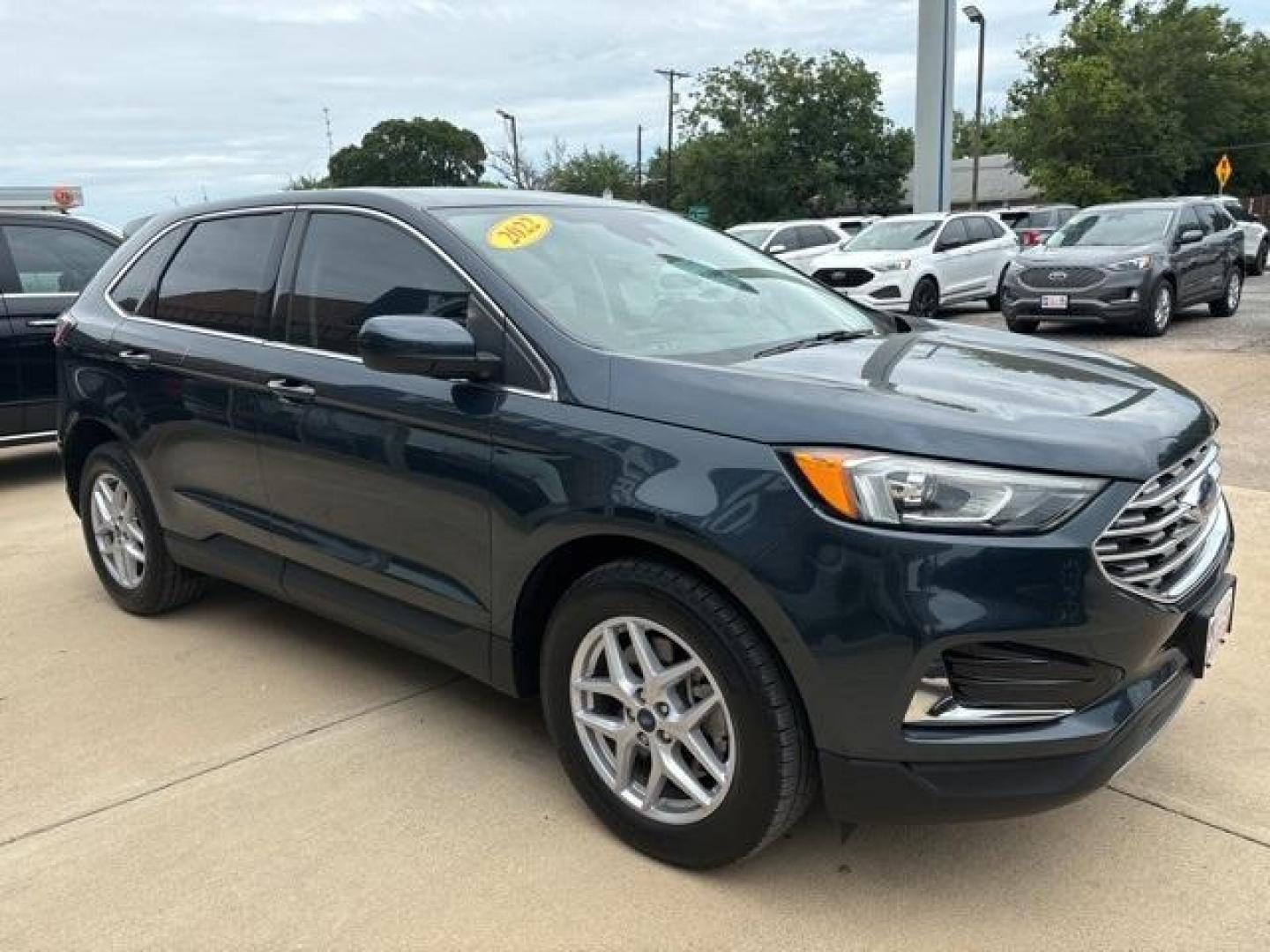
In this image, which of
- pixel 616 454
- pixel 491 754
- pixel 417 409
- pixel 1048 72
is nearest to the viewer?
pixel 616 454

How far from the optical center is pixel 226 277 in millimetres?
3953

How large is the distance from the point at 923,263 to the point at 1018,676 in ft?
42.7

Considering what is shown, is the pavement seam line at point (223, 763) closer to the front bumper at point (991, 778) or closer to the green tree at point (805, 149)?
the front bumper at point (991, 778)

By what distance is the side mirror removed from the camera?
Answer: 2779 millimetres

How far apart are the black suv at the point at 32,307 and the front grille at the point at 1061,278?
9632 mm

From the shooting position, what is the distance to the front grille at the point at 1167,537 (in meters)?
2.24

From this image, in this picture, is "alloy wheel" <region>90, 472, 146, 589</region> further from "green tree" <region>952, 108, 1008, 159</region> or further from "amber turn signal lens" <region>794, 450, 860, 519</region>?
"green tree" <region>952, 108, 1008, 159</region>

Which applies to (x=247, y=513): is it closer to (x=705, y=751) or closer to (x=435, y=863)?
(x=435, y=863)

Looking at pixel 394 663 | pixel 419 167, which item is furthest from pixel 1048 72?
pixel 394 663

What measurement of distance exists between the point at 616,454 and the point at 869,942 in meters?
1.24

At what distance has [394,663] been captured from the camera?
4027mm

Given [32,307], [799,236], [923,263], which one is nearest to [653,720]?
[32,307]

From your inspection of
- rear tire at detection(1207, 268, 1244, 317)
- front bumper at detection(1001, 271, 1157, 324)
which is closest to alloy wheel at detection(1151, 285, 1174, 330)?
front bumper at detection(1001, 271, 1157, 324)

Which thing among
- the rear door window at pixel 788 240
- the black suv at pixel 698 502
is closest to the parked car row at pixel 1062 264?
the rear door window at pixel 788 240
